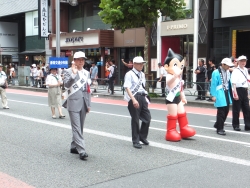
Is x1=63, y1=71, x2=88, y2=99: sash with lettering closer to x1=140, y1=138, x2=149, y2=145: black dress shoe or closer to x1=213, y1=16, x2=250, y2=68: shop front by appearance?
x1=140, y1=138, x2=149, y2=145: black dress shoe

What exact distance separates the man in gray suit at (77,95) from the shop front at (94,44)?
1889 centimetres

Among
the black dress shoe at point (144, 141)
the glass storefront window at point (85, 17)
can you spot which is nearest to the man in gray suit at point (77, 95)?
the black dress shoe at point (144, 141)

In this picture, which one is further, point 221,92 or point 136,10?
point 136,10

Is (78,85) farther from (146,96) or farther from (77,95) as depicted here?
(146,96)

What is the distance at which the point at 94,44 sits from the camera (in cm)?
2803

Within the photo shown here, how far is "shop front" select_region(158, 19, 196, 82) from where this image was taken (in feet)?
73.2

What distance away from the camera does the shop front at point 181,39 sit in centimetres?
2230

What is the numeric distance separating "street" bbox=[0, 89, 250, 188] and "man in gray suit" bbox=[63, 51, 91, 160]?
0.38 meters

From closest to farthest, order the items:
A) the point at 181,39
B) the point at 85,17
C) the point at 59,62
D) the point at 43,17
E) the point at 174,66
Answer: the point at 174,66 → the point at 59,62 → the point at 181,39 → the point at 43,17 → the point at 85,17

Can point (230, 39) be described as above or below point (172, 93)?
above

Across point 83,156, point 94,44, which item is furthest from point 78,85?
point 94,44

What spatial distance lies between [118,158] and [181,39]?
1853cm

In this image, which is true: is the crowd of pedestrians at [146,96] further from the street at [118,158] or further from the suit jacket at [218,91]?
the street at [118,158]

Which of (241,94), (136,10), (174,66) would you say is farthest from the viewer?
(136,10)
